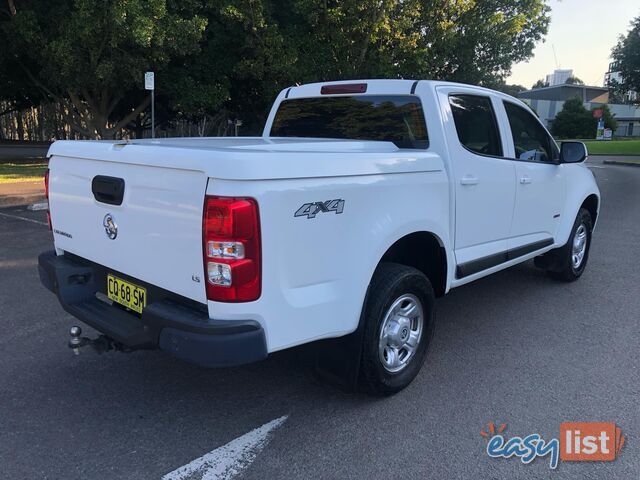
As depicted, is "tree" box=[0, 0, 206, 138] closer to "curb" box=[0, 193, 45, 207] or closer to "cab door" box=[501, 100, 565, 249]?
"curb" box=[0, 193, 45, 207]

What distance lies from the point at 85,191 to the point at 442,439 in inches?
99.1

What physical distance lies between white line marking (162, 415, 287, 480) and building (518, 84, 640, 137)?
83.0 m

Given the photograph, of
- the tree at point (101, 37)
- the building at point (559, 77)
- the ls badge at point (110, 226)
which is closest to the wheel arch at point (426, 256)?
the ls badge at point (110, 226)

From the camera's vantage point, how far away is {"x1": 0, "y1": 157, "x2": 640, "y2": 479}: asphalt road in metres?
2.75

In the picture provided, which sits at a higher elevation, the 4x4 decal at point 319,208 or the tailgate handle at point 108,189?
the tailgate handle at point 108,189

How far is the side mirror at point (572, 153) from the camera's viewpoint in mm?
5092

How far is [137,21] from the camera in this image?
47.7 ft

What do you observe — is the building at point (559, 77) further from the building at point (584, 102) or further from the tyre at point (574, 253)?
the tyre at point (574, 253)

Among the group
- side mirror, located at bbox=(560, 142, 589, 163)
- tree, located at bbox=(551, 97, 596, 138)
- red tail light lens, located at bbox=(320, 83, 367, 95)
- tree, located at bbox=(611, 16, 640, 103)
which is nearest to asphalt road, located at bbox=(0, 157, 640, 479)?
side mirror, located at bbox=(560, 142, 589, 163)

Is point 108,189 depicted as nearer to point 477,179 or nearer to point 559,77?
point 477,179

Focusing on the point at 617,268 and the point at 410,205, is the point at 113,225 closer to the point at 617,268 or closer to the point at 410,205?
the point at 410,205

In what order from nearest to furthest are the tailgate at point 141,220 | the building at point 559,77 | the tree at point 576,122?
the tailgate at point 141,220 → the tree at point 576,122 → the building at point 559,77

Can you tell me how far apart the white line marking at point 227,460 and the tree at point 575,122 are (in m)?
66.2

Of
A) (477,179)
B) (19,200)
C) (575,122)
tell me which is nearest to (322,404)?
(477,179)
